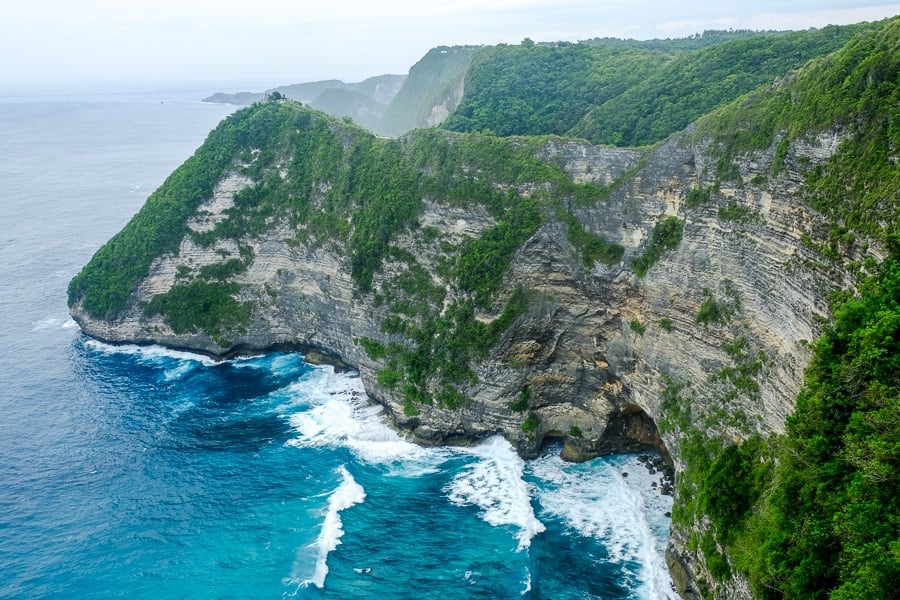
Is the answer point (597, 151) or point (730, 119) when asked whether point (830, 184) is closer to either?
point (730, 119)

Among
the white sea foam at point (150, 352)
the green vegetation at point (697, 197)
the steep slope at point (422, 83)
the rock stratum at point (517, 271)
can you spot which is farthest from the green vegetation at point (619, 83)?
the steep slope at point (422, 83)

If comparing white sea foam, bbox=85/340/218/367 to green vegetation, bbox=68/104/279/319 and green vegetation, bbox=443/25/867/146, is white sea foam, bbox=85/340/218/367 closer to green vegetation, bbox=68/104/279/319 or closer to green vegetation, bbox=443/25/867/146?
green vegetation, bbox=68/104/279/319

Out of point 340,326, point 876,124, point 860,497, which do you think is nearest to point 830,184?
point 876,124

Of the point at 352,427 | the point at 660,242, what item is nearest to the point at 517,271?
the point at 660,242

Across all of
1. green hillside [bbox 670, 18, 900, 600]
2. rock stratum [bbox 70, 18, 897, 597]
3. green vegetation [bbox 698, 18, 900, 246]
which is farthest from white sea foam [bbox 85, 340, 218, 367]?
green vegetation [bbox 698, 18, 900, 246]

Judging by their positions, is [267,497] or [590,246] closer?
[267,497]

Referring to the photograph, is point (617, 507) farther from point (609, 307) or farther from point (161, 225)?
point (161, 225)
